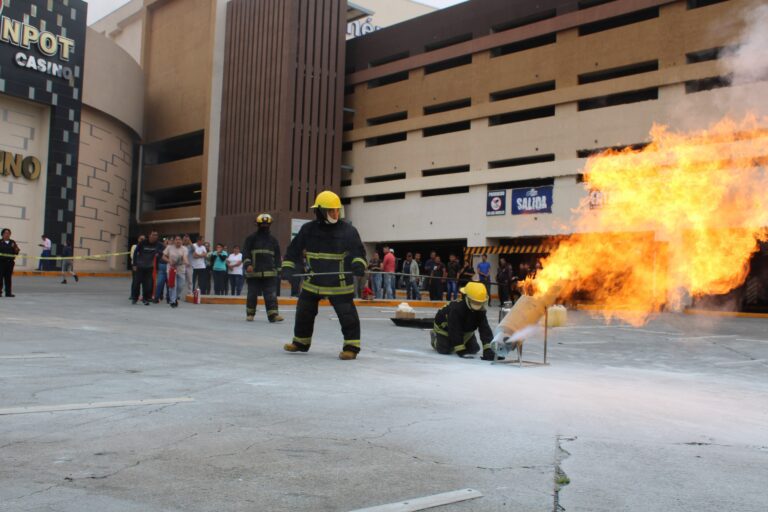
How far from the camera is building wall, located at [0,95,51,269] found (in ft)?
110

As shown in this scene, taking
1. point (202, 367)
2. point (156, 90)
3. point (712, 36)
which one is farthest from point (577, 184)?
point (156, 90)

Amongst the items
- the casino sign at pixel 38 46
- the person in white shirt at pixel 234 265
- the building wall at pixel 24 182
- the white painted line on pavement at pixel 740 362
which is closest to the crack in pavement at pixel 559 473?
the white painted line on pavement at pixel 740 362

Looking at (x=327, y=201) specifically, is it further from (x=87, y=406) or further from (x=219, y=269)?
(x=219, y=269)

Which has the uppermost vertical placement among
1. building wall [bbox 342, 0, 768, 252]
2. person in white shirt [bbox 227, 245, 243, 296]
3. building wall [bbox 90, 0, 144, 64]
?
building wall [bbox 90, 0, 144, 64]

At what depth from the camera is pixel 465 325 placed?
32.6ft

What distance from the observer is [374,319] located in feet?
54.7

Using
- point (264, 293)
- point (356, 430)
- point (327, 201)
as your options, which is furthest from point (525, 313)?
point (264, 293)

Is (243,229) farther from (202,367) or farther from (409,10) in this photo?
(202,367)

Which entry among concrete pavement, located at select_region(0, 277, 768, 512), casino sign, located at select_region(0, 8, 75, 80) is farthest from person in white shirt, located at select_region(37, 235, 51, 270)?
concrete pavement, located at select_region(0, 277, 768, 512)

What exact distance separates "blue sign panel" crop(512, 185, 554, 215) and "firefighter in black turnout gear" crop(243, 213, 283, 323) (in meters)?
18.5

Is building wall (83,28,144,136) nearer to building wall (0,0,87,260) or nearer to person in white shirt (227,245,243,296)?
building wall (0,0,87,260)

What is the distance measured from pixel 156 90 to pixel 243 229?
14672 mm

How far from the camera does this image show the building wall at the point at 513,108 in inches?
1036

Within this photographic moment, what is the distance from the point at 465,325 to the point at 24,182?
101 feet
